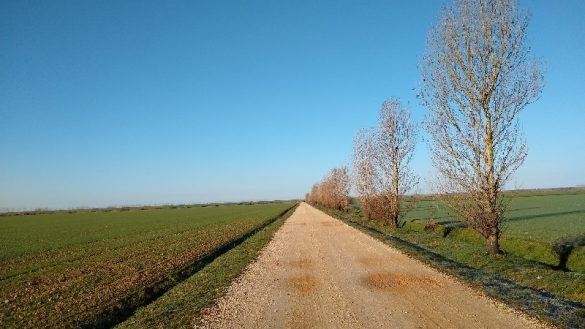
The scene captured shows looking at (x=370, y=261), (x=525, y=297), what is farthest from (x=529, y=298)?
(x=370, y=261)

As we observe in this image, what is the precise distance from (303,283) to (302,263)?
13.7 feet

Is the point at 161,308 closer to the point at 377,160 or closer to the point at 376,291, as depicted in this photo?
the point at 376,291

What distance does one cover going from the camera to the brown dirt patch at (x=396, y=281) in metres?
12.5

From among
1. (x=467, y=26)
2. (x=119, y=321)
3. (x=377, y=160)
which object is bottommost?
(x=119, y=321)

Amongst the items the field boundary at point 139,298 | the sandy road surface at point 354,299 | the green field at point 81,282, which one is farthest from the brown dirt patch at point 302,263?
the green field at point 81,282

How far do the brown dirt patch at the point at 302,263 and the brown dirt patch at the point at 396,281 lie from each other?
130 inches

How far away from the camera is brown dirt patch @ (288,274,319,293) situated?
12.7 meters

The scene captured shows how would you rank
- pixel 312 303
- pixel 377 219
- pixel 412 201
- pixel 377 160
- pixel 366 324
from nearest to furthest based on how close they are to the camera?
pixel 366 324 < pixel 312 303 < pixel 412 201 < pixel 377 160 < pixel 377 219

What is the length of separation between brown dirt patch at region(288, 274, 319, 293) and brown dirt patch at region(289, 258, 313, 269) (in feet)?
6.60

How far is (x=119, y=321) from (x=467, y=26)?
59.4 ft

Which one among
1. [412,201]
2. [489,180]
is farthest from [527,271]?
[412,201]

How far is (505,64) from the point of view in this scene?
18094 mm

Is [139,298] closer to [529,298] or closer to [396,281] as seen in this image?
[396,281]

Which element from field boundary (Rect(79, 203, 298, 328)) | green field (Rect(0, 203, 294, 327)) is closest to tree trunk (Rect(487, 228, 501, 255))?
field boundary (Rect(79, 203, 298, 328))
